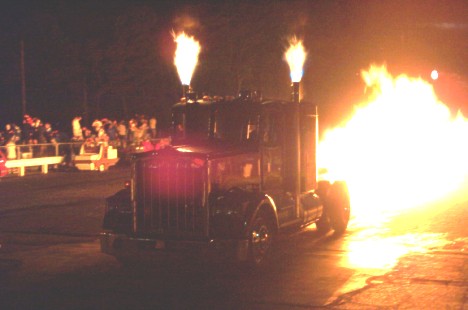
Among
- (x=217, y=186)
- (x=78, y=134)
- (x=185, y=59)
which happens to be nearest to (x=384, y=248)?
(x=217, y=186)

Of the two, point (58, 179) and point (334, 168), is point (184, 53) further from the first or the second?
point (58, 179)

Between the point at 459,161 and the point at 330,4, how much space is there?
91.7ft

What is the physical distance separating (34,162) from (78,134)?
4.08 metres

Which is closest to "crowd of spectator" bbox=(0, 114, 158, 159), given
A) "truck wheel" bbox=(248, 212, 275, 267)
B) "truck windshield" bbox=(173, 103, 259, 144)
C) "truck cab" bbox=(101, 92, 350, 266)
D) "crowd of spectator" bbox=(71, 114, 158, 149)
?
"crowd of spectator" bbox=(71, 114, 158, 149)

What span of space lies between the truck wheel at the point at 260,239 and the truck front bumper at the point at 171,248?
24 centimetres

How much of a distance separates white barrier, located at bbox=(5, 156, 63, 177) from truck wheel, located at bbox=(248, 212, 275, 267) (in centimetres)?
1864

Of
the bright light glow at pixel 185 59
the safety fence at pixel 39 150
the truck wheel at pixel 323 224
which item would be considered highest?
the bright light glow at pixel 185 59

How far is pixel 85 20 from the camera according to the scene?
4803 centimetres

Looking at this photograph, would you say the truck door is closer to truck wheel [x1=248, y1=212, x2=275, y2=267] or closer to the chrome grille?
truck wheel [x1=248, y1=212, x2=275, y2=267]

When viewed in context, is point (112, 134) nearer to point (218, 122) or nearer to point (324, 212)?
point (324, 212)

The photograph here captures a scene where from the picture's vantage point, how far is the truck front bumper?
9.37m

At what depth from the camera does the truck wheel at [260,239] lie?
384 inches

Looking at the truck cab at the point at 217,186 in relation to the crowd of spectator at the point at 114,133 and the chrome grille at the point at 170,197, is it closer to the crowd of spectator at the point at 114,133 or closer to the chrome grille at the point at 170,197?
the chrome grille at the point at 170,197

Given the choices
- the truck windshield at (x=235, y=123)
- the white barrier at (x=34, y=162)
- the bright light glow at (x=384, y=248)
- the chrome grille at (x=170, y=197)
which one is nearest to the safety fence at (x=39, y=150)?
the white barrier at (x=34, y=162)
